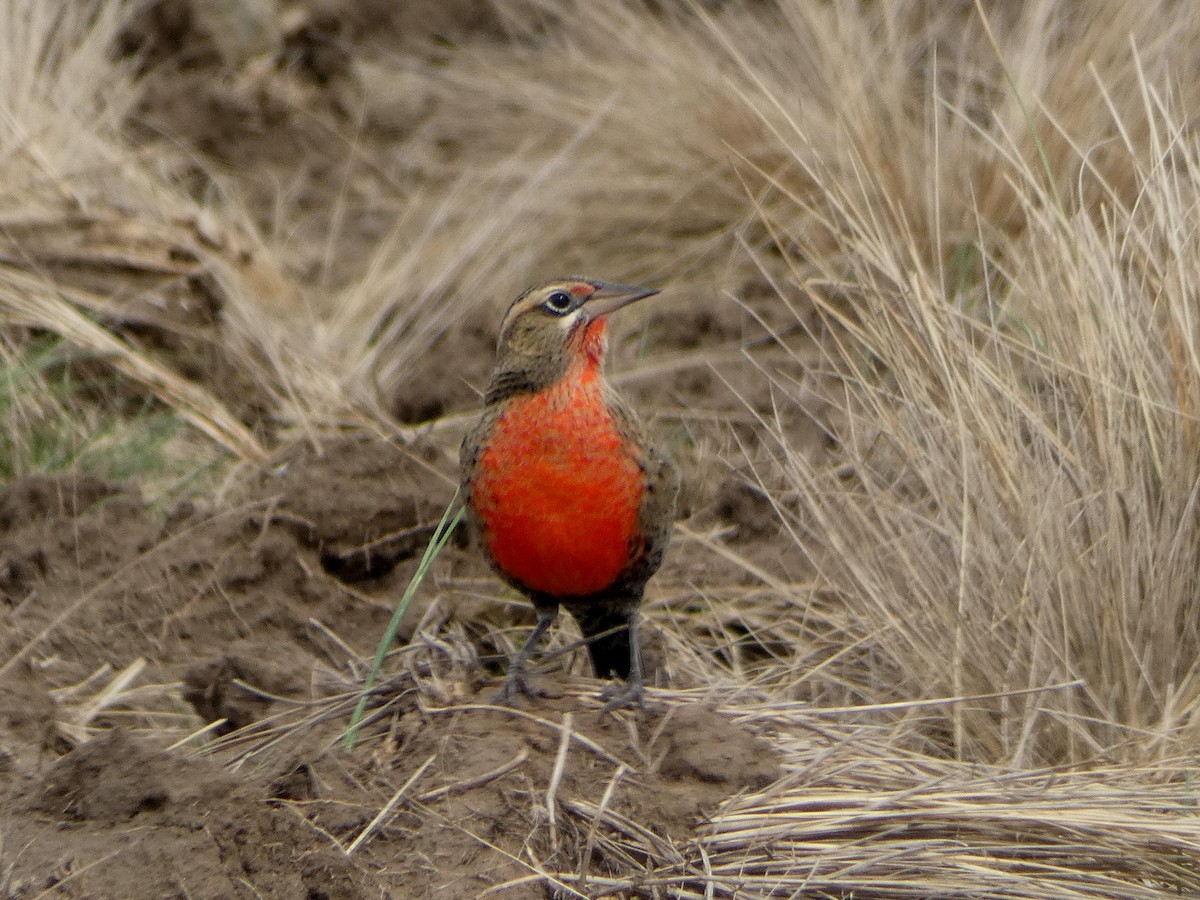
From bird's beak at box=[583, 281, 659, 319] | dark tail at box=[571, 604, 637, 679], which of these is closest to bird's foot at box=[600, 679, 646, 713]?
dark tail at box=[571, 604, 637, 679]

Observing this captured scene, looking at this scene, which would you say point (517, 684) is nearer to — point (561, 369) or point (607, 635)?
point (607, 635)

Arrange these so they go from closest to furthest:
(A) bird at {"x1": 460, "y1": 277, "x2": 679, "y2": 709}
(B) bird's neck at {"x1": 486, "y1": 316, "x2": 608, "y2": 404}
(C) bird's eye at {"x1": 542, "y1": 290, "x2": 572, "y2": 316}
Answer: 1. (A) bird at {"x1": 460, "y1": 277, "x2": 679, "y2": 709}
2. (B) bird's neck at {"x1": 486, "y1": 316, "x2": 608, "y2": 404}
3. (C) bird's eye at {"x1": 542, "y1": 290, "x2": 572, "y2": 316}

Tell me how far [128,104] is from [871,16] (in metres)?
3.19

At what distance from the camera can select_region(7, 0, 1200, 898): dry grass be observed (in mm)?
3613

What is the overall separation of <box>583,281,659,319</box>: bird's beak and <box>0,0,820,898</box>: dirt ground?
0.84 meters

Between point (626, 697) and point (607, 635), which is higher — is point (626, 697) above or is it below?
above

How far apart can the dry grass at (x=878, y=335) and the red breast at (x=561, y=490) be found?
0.41m

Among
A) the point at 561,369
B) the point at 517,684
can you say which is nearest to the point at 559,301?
the point at 561,369

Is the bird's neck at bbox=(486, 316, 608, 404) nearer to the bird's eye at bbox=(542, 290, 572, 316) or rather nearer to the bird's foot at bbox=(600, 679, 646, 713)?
the bird's eye at bbox=(542, 290, 572, 316)

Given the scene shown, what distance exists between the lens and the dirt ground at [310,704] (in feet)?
11.3

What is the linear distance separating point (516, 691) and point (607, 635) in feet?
1.61

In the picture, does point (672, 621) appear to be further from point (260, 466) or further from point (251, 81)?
point (251, 81)

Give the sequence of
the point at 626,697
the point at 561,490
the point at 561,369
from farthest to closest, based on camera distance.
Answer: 1. the point at 561,369
2. the point at 561,490
3. the point at 626,697

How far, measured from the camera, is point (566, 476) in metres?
4.08
